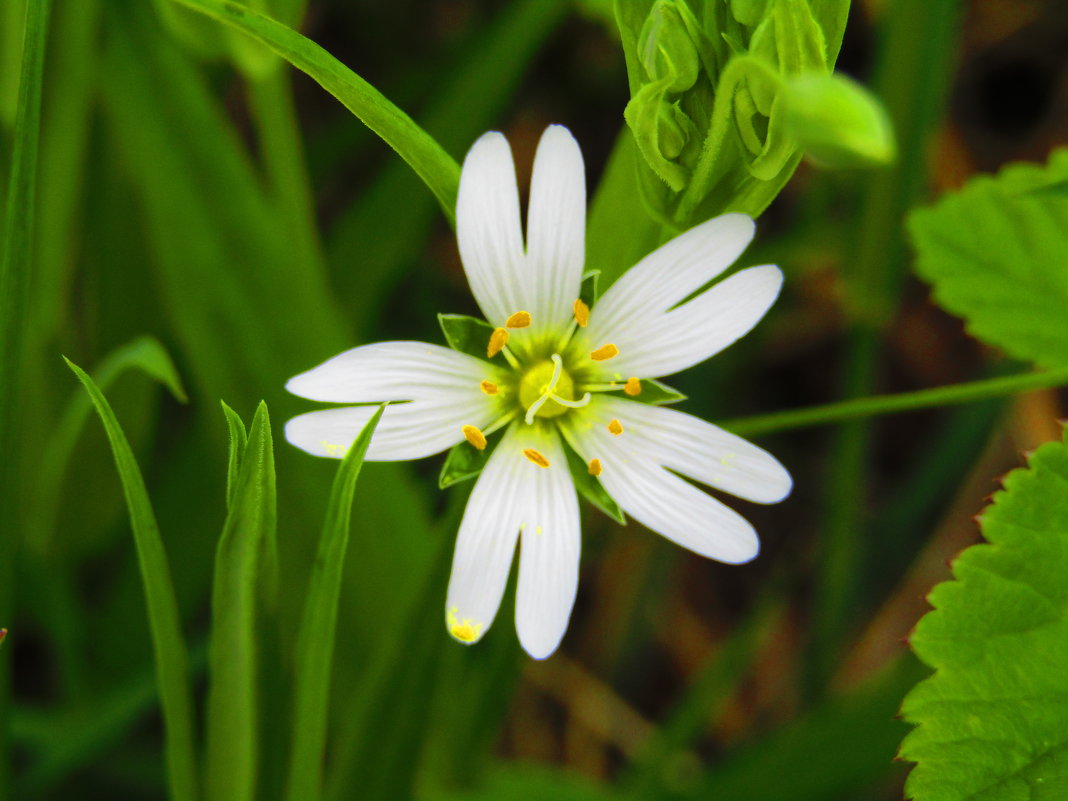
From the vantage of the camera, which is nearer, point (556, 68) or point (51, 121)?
point (51, 121)

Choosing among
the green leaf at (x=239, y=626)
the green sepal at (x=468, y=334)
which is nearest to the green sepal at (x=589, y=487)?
the green sepal at (x=468, y=334)

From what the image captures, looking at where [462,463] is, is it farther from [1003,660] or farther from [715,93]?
[1003,660]

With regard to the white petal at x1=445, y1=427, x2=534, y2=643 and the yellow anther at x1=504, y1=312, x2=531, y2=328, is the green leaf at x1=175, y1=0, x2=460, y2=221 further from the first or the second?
the white petal at x1=445, y1=427, x2=534, y2=643

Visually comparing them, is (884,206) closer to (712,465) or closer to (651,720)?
(712,465)

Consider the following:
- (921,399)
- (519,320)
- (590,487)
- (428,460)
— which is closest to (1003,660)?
(921,399)

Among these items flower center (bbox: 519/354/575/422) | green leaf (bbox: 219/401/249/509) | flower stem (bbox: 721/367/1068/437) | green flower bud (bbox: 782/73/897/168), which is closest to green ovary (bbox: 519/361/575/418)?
flower center (bbox: 519/354/575/422)

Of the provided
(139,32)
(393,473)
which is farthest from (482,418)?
(139,32)
